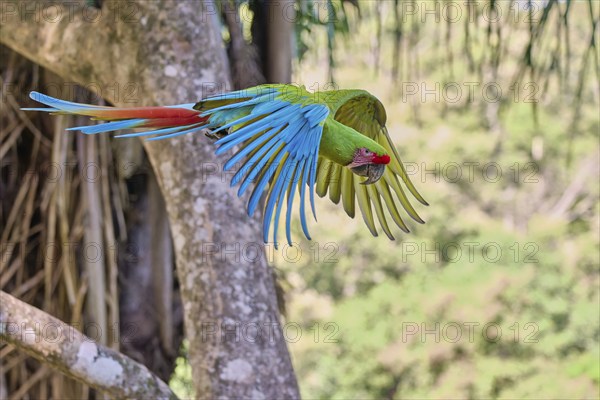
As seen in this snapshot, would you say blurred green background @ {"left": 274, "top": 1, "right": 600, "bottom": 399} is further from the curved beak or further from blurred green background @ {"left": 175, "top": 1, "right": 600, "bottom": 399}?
the curved beak

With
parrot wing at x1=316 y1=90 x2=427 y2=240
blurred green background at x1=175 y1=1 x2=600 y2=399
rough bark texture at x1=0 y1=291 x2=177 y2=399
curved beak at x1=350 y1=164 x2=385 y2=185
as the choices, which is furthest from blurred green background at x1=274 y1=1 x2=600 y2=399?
rough bark texture at x1=0 y1=291 x2=177 y2=399

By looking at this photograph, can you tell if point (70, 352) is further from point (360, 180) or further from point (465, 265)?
point (465, 265)

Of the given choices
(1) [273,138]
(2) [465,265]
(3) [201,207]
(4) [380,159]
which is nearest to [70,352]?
(3) [201,207]

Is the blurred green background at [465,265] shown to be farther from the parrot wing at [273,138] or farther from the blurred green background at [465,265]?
the parrot wing at [273,138]

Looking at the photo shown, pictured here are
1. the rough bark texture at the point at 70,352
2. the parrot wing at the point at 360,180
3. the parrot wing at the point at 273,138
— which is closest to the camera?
the parrot wing at the point at 273,138

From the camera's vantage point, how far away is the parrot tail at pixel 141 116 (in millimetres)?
1241

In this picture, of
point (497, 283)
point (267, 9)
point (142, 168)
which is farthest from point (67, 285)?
point (497, 283)

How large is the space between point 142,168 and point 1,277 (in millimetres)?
547

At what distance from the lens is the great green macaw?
119cm

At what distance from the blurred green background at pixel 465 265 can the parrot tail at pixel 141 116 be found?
10.8ft

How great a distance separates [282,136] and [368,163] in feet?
0.67

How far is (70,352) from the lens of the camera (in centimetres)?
137

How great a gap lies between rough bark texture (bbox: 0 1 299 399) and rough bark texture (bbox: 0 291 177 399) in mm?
191

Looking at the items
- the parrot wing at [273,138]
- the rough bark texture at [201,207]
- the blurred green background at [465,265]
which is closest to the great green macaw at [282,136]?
the parrot wing at [273,138]
